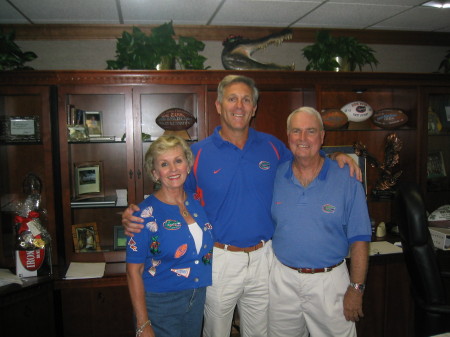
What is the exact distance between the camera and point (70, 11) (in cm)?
251

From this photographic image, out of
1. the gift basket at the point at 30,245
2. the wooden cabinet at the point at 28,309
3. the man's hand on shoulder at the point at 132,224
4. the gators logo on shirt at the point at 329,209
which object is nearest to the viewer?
the man's hand on shoulder at the point at 132,224

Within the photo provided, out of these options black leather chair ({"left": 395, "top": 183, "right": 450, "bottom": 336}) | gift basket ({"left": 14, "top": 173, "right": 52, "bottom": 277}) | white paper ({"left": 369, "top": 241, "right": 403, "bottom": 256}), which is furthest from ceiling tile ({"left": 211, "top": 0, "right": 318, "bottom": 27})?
gift basket ({"left": 14, "top": 173, "right": 52, "bottom": 277})

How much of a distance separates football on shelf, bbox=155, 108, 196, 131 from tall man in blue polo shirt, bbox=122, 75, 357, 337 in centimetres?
75

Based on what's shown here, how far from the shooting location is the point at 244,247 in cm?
179

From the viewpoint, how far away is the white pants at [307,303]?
5.42ft

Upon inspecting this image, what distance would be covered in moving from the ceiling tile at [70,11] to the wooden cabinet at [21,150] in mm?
588

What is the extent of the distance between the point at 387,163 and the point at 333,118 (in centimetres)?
73

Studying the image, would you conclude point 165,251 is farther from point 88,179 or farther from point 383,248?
point 383,248

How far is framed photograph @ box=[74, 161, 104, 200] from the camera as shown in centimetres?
264

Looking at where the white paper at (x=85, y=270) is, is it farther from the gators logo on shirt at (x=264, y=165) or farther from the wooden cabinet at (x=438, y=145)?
the wooden cabinet at (x=438, y=145)

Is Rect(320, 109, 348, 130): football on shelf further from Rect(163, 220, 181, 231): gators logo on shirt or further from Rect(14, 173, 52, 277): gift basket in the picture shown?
Rect(14, 173, 52, 277): gift basket

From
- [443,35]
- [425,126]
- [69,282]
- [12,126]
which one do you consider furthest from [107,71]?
[443,35]

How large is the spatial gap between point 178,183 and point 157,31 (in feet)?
4.81

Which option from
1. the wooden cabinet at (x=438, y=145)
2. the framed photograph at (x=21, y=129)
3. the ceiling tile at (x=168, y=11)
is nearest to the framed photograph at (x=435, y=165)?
the wooden cabinet at (x=438, y=145)
